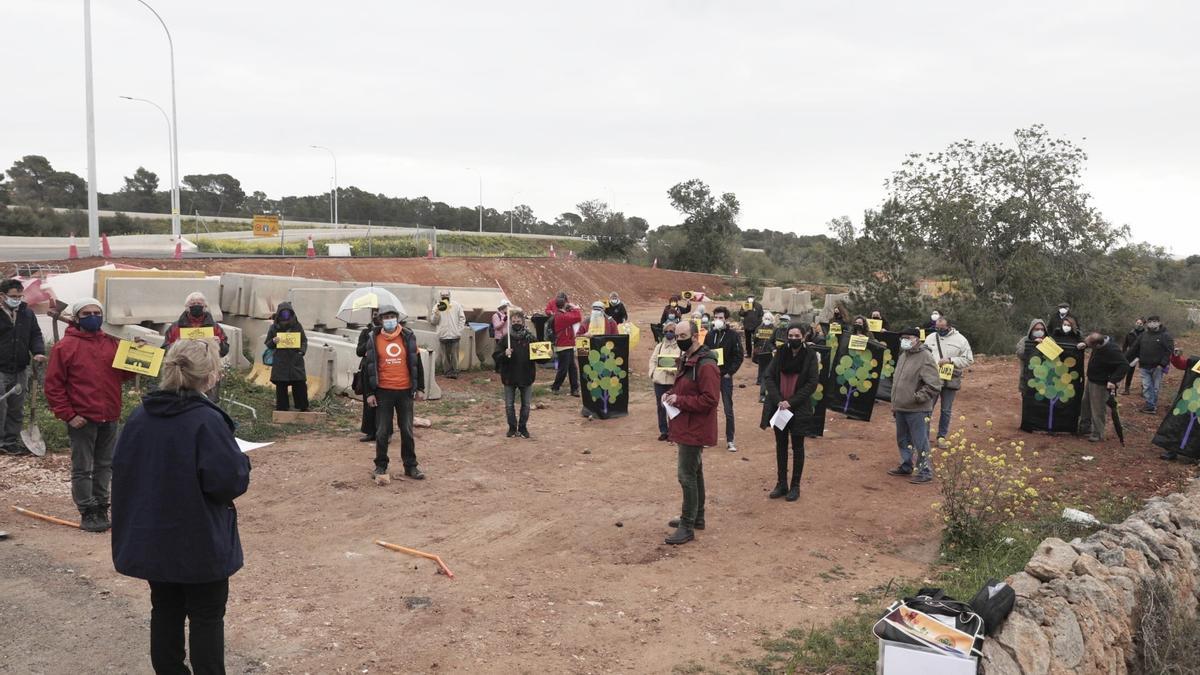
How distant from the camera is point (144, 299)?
14258mm

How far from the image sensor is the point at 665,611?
6180 mm

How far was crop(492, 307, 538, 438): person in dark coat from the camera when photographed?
38.7ft

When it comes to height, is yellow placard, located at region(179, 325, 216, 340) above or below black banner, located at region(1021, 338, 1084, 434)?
above

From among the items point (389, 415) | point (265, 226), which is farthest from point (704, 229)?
point (389, 415)

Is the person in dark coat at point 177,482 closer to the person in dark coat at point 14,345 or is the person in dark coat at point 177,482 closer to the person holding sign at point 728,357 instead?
the person in dark coat at point 14,345

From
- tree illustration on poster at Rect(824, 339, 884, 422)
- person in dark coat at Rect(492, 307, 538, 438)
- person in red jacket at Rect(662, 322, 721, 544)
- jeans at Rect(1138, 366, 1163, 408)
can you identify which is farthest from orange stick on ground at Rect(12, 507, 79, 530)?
jeans at Rect(1138, 366, 1163, 408)

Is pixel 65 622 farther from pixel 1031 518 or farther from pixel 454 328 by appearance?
pixel 454 328

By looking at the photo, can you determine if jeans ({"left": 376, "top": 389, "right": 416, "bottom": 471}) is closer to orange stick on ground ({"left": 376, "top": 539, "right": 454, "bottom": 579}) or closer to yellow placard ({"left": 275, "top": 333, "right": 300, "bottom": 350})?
orange stick on ground ({"left": 376, "top": 539, "right": 454, "bottom": 579})

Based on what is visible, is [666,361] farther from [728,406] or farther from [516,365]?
[516,365]

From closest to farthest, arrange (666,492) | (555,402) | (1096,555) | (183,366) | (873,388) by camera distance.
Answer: (183,366)
(1096,555)
(666,492)
(873,388)
(555,402)

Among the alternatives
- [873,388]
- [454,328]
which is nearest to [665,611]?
[873,388]

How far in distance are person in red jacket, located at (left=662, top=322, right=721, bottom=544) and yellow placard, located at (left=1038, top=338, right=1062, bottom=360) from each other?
7.42 metres

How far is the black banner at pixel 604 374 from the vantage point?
46.4 ft

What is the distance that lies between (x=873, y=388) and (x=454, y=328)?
835 cm
